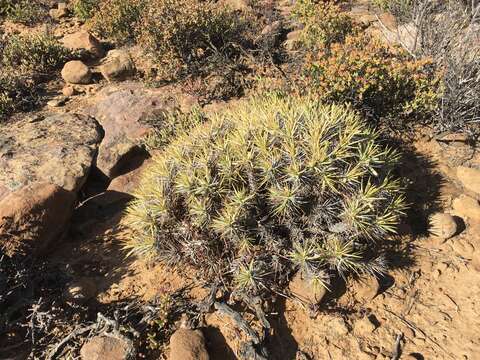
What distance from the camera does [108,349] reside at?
10.2 feet

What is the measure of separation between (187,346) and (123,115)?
4085 millimetres

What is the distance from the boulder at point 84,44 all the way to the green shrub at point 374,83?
15.1ft

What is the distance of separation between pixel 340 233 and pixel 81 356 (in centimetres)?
251

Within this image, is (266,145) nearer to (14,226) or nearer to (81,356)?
(81,356)

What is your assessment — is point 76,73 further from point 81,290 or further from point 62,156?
point 81,290

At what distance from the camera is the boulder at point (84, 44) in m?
7.57

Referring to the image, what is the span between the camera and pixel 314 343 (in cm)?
336

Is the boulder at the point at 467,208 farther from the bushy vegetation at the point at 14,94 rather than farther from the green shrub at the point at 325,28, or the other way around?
the bushy vegetation at the point at 14,94

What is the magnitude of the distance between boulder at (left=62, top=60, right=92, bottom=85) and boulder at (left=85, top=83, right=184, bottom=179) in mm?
480

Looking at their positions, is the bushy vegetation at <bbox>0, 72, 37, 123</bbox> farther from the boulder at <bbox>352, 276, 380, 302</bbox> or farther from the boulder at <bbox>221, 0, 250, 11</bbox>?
the boulder at <bbox>352, 276, 380, 302</bbox>

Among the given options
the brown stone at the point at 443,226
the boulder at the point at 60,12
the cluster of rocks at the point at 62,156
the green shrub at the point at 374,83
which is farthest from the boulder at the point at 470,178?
the boulder at the point at 60,12

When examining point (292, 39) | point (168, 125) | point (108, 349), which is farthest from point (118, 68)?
point (108, 349)

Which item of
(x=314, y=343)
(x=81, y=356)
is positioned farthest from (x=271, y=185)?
(x=81, y=356)

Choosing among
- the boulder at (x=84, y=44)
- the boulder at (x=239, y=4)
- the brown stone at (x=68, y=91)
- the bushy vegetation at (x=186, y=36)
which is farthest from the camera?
the boulder at (x=239, y=4)
